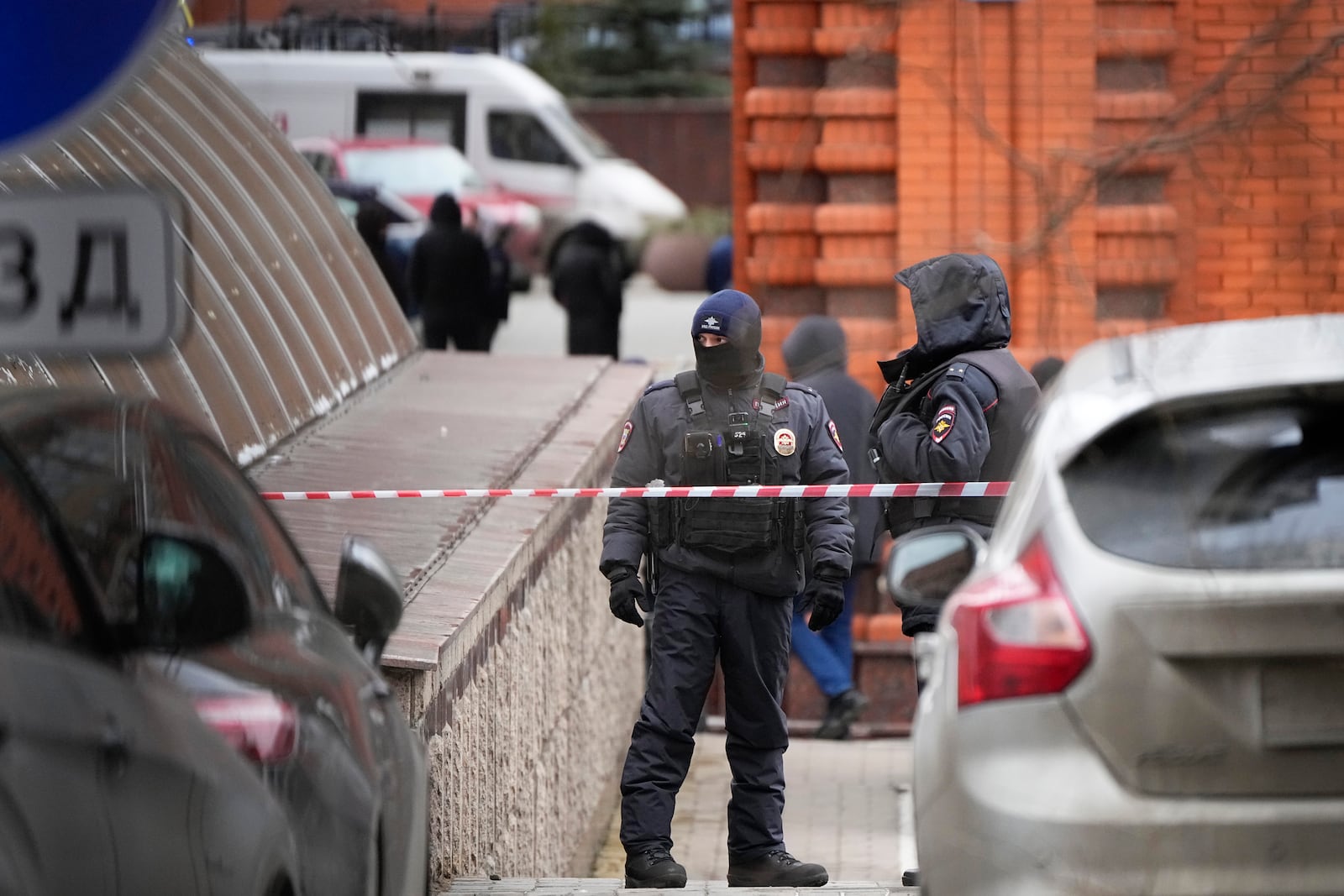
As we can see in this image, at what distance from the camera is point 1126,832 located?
3.49m

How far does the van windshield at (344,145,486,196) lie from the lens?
25281 millimetres

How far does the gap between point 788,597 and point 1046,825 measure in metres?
3.16

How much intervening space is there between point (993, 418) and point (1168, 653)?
308cm

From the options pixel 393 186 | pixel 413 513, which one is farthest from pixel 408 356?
pixel 393 186

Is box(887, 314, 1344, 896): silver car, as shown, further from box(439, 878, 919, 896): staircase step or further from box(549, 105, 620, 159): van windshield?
box(549, 105, 620, 159): van windshield

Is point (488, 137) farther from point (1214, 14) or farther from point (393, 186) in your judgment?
point (1214, 14)

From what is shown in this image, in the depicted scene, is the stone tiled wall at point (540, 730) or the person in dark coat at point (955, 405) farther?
the person in dark coat at point (955, 405)

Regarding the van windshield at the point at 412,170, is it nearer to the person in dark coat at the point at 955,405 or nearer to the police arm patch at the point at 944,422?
the person in dark coat at the point at 955,405

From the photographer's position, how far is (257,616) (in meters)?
4.07

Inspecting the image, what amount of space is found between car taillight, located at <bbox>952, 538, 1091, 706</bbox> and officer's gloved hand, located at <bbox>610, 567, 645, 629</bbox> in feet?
8.79

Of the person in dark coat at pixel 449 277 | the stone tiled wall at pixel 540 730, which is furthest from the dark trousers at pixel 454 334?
the stone tiled wall at pixel 540 730

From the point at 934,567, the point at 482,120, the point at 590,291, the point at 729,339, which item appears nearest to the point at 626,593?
the point at 729,339

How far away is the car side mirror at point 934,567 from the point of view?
14.1 ft

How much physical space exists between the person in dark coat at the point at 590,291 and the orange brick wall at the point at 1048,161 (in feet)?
16.4
